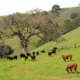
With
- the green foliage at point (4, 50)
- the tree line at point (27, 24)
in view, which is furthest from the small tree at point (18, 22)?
the green foliage at point (4, 50)

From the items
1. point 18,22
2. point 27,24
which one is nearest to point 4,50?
point 18,22

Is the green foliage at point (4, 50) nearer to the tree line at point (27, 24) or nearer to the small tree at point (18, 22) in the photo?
the tree line at point (27, 24)

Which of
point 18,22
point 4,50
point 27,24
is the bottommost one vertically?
point 4,50

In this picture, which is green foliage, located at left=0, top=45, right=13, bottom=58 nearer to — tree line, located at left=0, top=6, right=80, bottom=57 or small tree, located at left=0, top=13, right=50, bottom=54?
tree line, located at left=0, top=6, right=80, bottom=57

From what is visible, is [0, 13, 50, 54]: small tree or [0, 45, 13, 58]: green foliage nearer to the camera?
[0, 13, 50, 54]: small tree

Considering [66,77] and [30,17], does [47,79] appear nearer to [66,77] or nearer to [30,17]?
[66,77]

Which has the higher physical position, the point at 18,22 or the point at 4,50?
the point at 18,22

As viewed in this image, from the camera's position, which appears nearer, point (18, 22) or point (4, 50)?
point (18, 22)

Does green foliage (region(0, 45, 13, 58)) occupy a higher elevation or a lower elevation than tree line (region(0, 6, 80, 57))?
lower

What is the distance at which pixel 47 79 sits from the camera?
17.4 meters

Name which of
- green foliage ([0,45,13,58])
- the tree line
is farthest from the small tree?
green foliage ([0,45,13,58])

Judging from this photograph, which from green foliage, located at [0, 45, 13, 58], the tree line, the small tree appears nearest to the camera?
the small tree

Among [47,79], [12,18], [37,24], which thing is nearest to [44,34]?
[37,24]

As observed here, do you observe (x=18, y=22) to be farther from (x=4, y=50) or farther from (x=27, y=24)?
(x=4, y=50)
